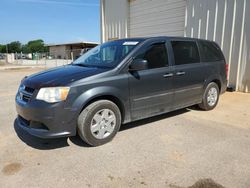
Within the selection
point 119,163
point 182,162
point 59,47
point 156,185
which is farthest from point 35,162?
point 59,47

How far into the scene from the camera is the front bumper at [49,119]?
3105mm

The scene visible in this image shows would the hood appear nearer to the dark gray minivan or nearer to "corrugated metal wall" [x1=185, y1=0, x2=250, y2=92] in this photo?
the dark gray minivan

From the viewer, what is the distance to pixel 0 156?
128 inches

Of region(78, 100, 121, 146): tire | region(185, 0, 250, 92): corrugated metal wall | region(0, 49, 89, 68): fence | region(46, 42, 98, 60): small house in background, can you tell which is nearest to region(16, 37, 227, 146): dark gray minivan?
region(78, 100, 121, 146): tire

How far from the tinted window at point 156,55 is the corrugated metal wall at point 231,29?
4.30m

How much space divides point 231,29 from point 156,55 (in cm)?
458

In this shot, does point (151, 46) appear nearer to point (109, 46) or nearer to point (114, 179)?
point (109, 46)

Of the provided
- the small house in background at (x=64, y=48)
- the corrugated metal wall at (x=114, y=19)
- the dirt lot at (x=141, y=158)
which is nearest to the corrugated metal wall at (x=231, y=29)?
the dirt lot at (x=141, y=158)

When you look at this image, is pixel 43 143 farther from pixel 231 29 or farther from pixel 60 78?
pixel 231 29

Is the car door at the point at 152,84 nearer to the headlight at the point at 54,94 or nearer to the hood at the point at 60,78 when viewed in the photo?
the hood at the point at 60,78

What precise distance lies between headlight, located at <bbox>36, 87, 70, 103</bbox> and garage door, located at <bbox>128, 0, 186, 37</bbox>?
7373mm

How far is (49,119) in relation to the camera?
10.2 feet

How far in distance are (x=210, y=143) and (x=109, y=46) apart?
266 centimetres

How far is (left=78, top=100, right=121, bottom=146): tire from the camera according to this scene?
3344 mm
